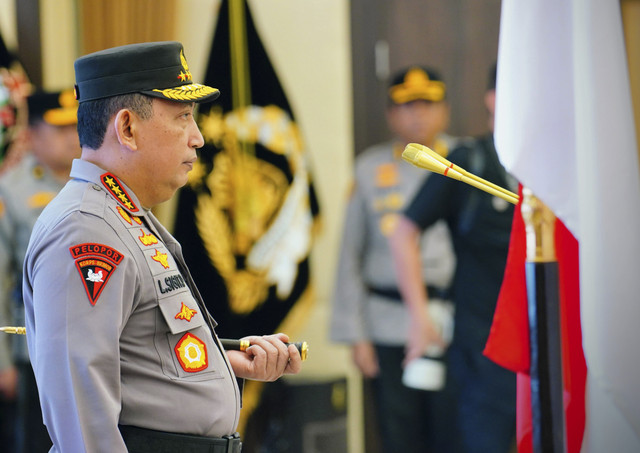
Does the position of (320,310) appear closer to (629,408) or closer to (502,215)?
(502,215)

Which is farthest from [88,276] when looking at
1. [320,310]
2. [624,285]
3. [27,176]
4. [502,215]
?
[320,310]

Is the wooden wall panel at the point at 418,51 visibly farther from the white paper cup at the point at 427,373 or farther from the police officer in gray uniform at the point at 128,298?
the police officer in gray uniform at the point at 128,298

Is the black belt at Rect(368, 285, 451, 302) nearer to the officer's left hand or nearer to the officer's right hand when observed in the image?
the officer's right hand

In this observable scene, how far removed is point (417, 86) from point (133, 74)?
7.76ft

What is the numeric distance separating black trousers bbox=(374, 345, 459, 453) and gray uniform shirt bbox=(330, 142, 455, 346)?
143mm

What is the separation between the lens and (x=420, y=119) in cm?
362

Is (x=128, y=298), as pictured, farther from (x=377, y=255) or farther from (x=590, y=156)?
(x=377, y=255)

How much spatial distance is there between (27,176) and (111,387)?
2346mm

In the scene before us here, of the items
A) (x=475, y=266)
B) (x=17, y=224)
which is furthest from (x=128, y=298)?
(x=17, y=224)

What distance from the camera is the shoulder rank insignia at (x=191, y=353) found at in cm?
132

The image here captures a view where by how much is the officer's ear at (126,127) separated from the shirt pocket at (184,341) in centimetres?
25

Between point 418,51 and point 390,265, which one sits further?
point 418,51

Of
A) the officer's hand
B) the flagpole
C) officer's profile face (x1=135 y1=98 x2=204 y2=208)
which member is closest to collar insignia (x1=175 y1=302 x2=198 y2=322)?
officer's profile face (x1=135 y1=98 x2=204 y2=208)

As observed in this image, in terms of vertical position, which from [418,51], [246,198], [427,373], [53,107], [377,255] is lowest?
[427,373]
